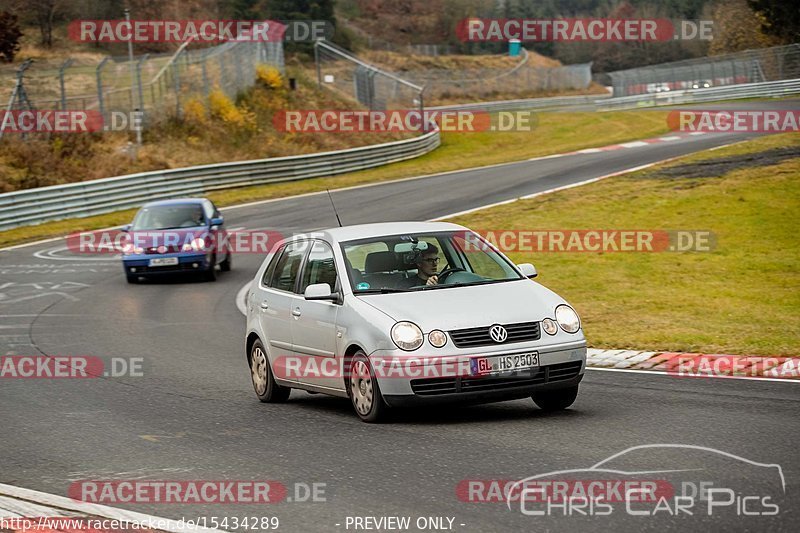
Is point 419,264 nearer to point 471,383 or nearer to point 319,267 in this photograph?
point 319,267

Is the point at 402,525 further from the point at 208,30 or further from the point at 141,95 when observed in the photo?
the point at 208,30

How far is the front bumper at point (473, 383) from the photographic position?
29.2 feet

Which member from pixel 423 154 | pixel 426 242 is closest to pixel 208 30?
pixel 423 154

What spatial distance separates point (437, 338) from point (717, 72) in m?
60.1

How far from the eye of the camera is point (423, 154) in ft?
167

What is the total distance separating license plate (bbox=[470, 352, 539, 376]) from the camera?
29.2 ft

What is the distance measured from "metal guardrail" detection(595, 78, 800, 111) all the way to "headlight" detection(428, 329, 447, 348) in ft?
160

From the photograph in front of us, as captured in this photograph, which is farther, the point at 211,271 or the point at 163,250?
the point at 211,271

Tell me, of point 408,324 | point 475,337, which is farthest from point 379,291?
point 475,337

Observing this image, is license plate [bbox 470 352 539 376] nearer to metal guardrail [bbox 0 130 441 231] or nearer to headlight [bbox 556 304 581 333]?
headlight [bbox 556 304 581 333]

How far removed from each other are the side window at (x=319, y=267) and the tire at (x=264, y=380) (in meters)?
0.93

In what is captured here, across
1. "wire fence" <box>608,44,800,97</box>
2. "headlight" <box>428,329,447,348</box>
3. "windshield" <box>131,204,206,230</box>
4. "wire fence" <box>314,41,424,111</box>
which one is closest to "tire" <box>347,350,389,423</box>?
"headlight" <box>428,329,447,348</box>

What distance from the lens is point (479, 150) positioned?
53688mm

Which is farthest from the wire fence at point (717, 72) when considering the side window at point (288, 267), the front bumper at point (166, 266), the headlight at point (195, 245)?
the side window at point (288, 267)
